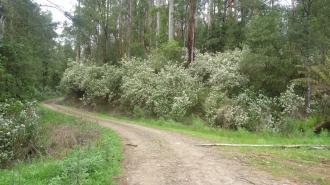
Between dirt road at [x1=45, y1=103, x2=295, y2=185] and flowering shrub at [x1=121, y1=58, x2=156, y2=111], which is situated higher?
flowering shrub at [x1=121, y1=58, x2=156, y2=111]

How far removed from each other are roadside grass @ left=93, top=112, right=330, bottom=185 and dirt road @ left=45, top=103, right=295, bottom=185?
52cm

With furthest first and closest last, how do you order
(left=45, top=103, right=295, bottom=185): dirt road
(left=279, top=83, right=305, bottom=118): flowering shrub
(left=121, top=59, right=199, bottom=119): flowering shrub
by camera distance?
(left=121, top=59, right=199, bottom=119): flowering shrub
(left=279, top=83, right=305, bottom=118): flowering shrub
(left=45, top=103, right=295, bottom=185): dirt road

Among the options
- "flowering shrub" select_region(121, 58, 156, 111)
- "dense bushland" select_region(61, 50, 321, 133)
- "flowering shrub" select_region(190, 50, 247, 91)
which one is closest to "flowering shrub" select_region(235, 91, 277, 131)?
"dense bushland" select_region(61, 50, 321, 133)

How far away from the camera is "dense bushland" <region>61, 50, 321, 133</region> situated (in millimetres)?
17031

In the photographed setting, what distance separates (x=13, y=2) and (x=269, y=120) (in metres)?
15.1

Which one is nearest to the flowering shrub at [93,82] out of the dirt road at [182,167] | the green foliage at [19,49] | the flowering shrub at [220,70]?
the green foliage at [19,49]

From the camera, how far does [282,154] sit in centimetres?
1055

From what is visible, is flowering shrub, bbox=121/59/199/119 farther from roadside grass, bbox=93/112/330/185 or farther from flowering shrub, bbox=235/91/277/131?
flowering shrub, bbox=235/91/277/131

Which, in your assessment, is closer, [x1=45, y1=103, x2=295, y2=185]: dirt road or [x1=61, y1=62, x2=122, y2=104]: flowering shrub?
[x1=45, y1=103, x2=295, y2=185]: dirt road

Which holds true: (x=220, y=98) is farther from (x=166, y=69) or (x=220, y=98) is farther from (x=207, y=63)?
(x=166, y=69)

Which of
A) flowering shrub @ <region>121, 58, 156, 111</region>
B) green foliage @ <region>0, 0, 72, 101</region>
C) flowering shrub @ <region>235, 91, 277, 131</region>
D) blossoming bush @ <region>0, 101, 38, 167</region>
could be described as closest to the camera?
blossoming bush @ <region>0, 101, 38, 167</region>

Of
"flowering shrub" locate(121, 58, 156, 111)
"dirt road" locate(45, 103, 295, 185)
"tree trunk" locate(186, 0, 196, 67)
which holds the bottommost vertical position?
"dirt road" locate(45, 103, 295, 185)

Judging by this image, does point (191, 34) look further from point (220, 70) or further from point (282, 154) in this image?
point (282, 154)

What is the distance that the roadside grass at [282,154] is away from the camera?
27.3 ft
